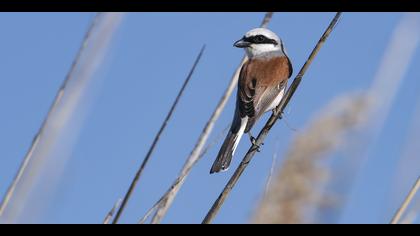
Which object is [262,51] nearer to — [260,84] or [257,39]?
[257,39]

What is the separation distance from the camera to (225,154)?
117 inches

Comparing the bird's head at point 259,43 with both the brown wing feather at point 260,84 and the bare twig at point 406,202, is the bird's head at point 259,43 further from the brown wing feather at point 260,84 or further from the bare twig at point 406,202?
the bare twig at point 406,202

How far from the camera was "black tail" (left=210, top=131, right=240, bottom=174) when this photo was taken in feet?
9.12

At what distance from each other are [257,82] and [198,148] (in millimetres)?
1179

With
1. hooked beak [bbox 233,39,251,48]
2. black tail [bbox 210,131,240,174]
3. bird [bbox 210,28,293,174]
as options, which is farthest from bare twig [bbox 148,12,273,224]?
hooked beak [bbox 233,39,251,48]

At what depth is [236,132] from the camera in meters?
3.33

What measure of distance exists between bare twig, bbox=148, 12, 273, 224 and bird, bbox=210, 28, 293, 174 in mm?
233

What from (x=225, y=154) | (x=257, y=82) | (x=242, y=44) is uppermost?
(x=242, y=44)

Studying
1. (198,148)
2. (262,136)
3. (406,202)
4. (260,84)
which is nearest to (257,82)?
(260,84)

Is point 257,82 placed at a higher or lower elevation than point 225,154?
higher
